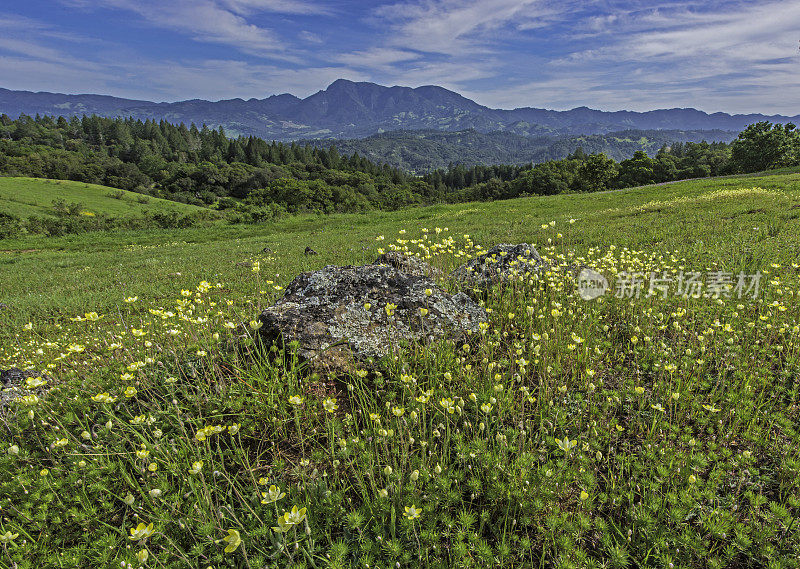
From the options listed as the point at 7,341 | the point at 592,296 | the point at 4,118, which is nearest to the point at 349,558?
the point at 592,296

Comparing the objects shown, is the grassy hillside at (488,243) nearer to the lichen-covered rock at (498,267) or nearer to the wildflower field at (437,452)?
the lichen-covered rock at (498,267)

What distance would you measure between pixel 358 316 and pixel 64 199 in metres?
82.1

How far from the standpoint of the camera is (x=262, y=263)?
46.0 feet

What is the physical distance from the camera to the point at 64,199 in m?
61.7

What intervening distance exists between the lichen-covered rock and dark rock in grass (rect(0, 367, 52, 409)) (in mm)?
6075

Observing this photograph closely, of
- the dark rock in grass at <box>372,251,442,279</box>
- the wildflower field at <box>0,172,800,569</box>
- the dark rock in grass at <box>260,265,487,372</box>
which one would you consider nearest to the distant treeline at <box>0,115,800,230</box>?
the dark rock in grass at <box>372,251,442,279</box>

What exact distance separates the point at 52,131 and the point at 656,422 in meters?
193

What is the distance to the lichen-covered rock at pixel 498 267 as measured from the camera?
655cm

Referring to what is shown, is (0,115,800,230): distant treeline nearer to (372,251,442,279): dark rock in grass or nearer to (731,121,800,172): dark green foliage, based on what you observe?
(731,121,800,172): dark green foliage

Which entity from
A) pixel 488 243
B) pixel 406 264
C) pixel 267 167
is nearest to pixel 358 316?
pixel 406 264

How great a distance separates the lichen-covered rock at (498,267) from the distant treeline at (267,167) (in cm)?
3127

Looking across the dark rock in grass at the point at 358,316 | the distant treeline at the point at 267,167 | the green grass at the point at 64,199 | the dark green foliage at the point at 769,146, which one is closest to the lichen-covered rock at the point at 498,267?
the dark rock in grass at the point at 358,316

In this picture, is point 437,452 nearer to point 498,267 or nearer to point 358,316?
point 358,316

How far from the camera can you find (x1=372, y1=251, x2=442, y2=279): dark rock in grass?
7293mm
